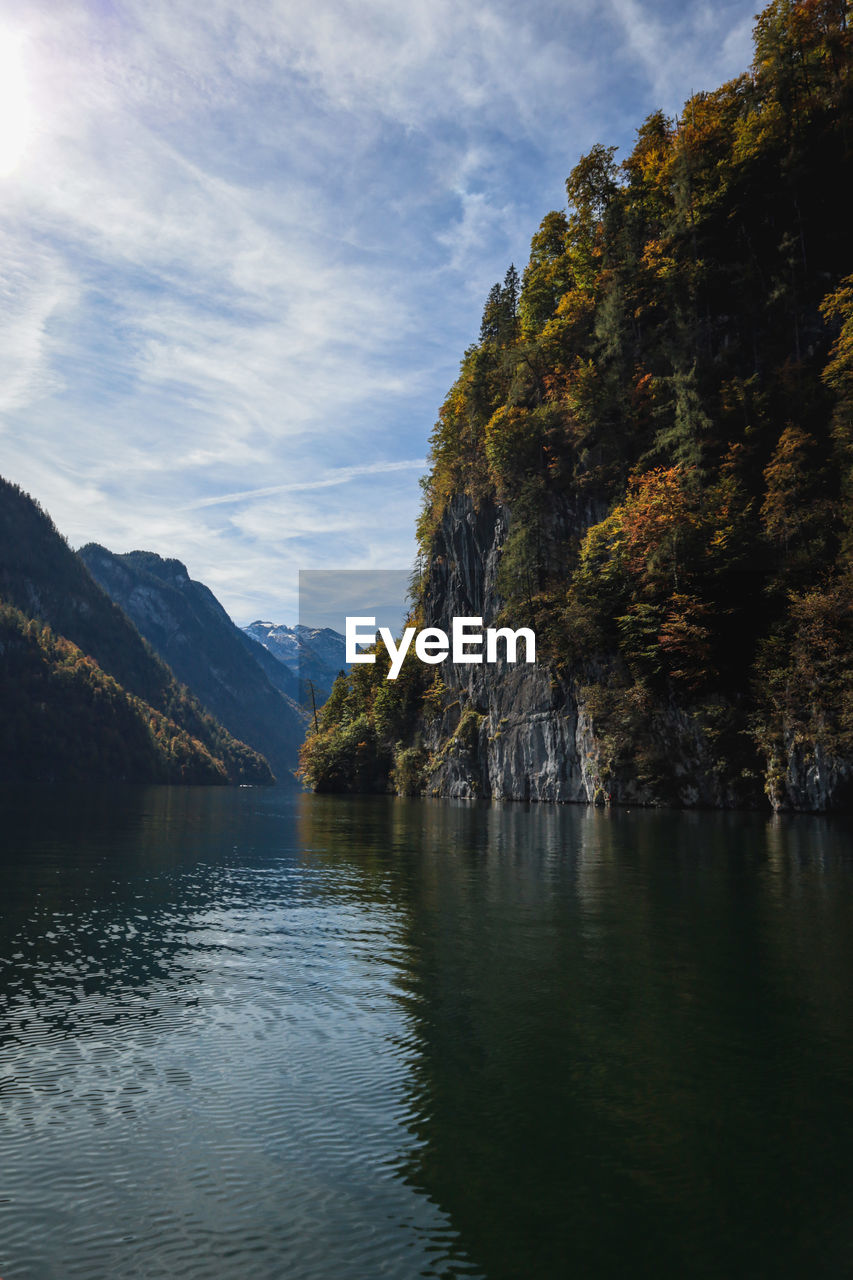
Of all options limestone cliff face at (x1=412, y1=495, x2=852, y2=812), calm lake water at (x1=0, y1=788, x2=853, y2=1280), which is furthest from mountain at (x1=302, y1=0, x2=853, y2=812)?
calm lake water at (x1=0, y1=788, x2=853, y2=1280)

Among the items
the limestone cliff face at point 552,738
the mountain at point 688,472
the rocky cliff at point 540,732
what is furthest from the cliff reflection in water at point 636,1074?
the rocky cliff at point 540,732

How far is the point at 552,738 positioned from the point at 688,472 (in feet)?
75.6

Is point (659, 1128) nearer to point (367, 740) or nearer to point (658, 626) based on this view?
point (658, 626)

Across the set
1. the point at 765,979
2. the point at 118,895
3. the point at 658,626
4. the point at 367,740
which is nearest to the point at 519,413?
the point at 658,626

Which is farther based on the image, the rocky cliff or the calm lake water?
the rocky cliff

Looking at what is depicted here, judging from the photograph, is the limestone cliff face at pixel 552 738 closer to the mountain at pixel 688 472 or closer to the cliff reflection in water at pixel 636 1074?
the mountain at pixel 688 472

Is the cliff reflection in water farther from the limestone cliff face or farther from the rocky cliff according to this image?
the rocky cliff

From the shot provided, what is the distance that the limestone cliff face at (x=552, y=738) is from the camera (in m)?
49.0

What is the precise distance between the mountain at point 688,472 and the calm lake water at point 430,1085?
28801 mm

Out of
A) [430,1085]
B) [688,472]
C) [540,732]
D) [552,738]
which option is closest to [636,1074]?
[430,1085]

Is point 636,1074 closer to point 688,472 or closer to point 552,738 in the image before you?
point 688,472

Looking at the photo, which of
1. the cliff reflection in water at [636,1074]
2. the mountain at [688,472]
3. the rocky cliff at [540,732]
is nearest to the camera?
the cliff reflection in water at [636,1074]

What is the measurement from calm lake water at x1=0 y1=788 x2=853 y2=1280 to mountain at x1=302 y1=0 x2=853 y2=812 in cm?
2880

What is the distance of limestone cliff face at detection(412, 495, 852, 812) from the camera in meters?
49.0
